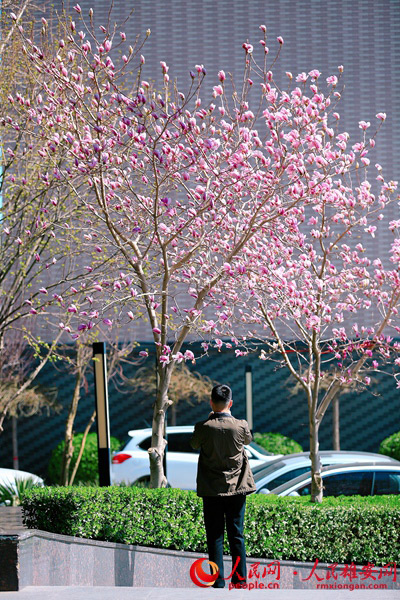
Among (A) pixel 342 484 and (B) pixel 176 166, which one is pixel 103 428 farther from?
(B) pixel 176 166

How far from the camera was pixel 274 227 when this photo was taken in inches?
403

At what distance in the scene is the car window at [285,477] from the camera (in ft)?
38.6

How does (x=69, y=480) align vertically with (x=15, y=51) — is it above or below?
below

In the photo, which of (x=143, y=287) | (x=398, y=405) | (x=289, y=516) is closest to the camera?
(x=289, y=516)

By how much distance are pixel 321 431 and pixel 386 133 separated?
7.18 meters

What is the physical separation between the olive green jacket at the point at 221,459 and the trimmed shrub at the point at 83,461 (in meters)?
12.1

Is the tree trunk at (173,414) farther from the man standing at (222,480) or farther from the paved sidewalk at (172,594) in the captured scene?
the man standing at (222,480)

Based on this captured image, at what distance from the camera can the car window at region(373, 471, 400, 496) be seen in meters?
11.0

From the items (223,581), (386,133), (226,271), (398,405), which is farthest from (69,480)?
(223,581)

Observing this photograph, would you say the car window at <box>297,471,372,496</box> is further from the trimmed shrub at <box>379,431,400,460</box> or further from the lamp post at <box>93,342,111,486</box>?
the trimmed shrub at <box>379,431,400,460</box>

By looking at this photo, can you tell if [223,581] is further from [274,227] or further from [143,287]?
[274,227]

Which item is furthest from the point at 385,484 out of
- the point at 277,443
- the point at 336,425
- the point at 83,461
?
the point at 83,461

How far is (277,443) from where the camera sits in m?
19.7

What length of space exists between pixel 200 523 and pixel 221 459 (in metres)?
2.18
